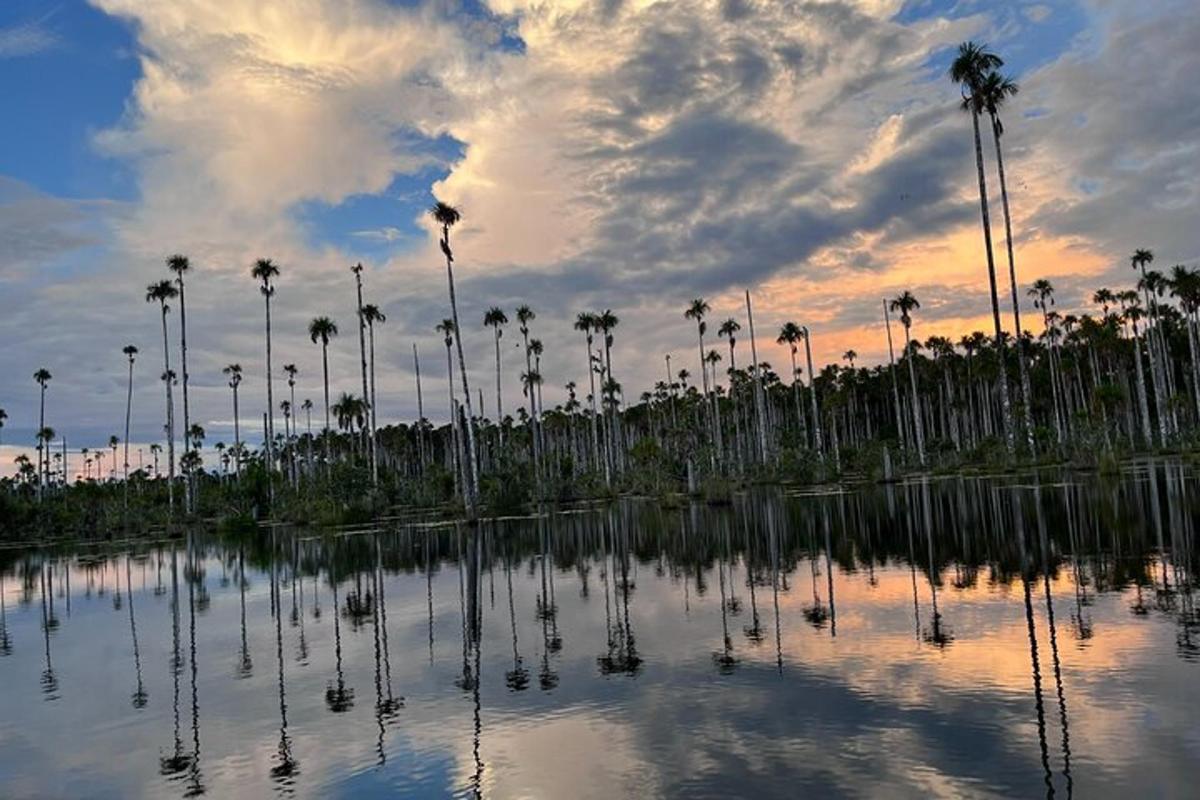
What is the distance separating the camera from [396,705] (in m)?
10.8

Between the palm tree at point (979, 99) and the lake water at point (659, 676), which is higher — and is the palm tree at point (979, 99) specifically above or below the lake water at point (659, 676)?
above

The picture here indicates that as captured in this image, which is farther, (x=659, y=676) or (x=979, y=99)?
(x=979, y=99)

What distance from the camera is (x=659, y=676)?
11180 mm

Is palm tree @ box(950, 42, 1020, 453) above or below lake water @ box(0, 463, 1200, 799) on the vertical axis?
above

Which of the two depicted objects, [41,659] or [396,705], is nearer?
[396,705]

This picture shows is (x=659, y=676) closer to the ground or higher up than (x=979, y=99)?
closer to the ground

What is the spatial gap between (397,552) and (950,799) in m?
26.6

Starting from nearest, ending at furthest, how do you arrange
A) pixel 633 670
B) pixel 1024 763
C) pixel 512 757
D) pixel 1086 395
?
pixel 1024 763 → pixel 512 757 → pixel 633 670 → pixel 1086 395

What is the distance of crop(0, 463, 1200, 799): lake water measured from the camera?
7.62m

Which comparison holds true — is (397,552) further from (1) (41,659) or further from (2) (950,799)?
(2) (950,799)

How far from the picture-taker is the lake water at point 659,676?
762 centimetres

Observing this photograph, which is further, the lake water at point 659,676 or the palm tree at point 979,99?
the palm tree at point 979,99

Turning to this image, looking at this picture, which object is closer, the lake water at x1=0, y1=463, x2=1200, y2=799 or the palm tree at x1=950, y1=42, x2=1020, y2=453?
the lake water at x1=0, y1=463, x2=1200, y2=799

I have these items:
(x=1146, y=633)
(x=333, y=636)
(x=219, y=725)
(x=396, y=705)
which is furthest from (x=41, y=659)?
(x=1146, y=633)
